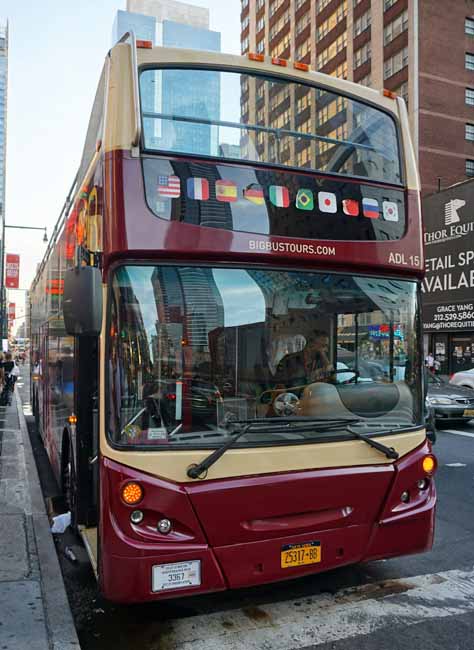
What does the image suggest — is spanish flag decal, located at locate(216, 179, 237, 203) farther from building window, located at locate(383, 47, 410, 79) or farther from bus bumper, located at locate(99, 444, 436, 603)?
building window, located at locate(383, 47, 410, 79)

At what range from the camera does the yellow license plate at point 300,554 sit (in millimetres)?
3936

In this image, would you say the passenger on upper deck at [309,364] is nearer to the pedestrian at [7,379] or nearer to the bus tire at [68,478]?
the bus tire at [68,478]

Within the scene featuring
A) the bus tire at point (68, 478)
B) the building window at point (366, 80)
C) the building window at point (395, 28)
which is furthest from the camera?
the building window at point (366, 80)

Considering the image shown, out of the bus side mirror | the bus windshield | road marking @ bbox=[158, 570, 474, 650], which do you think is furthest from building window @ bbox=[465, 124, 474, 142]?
the bus side mirror

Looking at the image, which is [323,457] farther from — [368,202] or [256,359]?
[368,202]

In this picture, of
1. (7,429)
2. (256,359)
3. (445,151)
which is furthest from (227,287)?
(445,151)

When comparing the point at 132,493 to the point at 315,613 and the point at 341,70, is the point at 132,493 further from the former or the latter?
the point at 341,70

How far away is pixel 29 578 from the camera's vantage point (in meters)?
4.56

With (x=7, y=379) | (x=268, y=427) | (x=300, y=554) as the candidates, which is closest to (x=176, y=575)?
(x=300, y=554)

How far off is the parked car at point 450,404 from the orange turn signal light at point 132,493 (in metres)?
11.2

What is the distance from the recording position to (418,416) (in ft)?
14.9

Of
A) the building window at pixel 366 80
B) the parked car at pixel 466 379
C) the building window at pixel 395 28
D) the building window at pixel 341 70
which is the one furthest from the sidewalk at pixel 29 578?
the building window at pixel 341 70

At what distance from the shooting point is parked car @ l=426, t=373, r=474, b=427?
13.8 meters

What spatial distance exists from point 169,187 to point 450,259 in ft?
106
